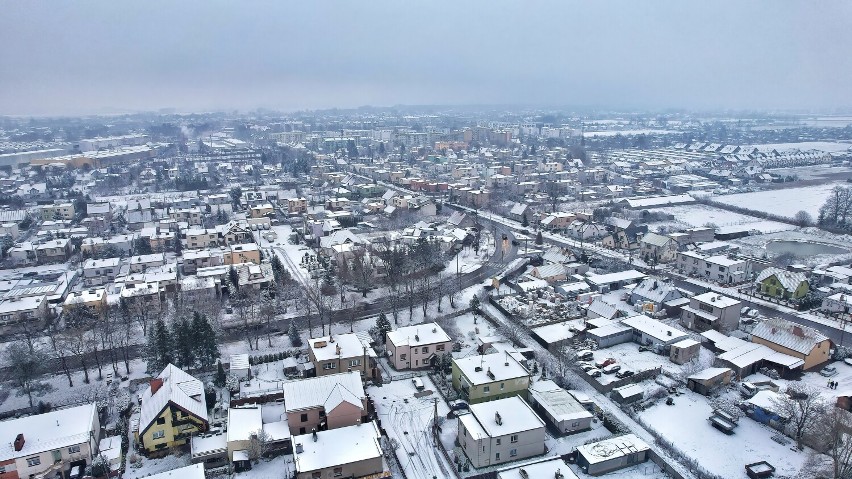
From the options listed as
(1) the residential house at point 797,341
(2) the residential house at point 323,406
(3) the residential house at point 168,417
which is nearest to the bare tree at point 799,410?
(1) the residential house at point 797,341

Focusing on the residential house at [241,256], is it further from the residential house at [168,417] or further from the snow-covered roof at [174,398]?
the residential house at [168,417]

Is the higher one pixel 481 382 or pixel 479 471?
pixel 481 382

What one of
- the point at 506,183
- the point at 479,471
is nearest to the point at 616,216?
the point at 506,183

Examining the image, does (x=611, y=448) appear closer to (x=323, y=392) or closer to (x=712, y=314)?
(x=323, y=392)

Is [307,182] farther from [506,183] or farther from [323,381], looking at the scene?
[323,381]

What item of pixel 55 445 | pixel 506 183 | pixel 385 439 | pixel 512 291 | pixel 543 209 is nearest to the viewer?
pixel 55 445

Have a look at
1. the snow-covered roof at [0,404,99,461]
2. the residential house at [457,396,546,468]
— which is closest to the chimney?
the snow-covered roof at [0,404,99,461]
